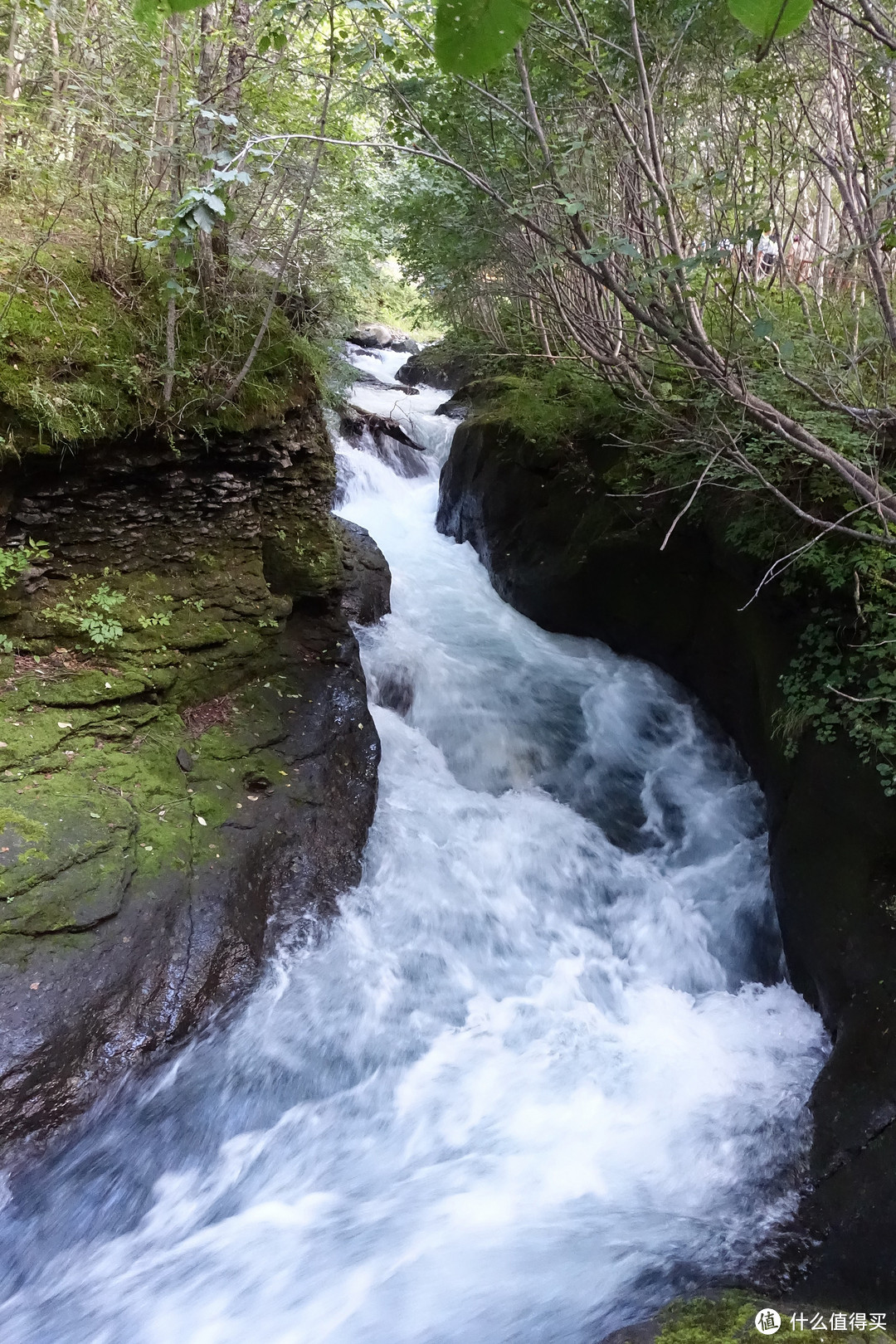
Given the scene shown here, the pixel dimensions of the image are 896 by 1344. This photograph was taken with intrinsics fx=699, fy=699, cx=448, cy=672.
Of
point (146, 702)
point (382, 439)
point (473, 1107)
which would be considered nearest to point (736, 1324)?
point (473, 1107)

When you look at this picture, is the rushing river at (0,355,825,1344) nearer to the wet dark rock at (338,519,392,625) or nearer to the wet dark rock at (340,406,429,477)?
the wet dark rock at (338,519,392,625)

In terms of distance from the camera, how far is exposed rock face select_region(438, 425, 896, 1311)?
312 cm

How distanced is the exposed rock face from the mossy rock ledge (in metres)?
2.83

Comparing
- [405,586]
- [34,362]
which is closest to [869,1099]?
[34,362]

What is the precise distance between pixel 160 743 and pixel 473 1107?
288cm

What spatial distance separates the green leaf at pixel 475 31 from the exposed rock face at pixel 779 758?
13.0 feet

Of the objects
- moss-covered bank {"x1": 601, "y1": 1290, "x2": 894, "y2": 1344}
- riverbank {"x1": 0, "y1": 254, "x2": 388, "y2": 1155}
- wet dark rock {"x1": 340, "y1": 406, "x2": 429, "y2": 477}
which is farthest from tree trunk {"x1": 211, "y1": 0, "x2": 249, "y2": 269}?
moss-covered bank {"x1": 601, "y1": 1290, "x2": 894, "y2": 1344}

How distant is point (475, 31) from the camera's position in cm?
79

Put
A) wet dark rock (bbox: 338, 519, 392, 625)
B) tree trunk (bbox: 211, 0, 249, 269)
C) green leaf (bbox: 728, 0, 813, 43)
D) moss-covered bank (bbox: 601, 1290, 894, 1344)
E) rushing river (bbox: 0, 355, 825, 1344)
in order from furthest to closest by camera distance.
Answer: wet dark rock (bbox: 338, 519, 392, 625) → tree trunk (bbox: 211, 0, 249, 269) → rushing river (bbox: 0, 355, 825, 1344) → moss-covered bank (bbox: 601, 1290, 894, 1344) → green leaf (bbox: 728, 0, 813, 43)

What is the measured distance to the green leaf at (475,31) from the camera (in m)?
0.77

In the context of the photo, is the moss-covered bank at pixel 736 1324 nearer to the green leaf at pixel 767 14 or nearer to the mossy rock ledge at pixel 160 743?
the mossy rock ledge at pixel 160 743

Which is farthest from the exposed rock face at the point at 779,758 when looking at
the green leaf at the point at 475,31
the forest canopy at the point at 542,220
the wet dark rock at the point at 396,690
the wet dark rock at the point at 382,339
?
the wet dark rock at the point at 382,339

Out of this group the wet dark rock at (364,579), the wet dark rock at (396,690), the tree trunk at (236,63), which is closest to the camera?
the tree trunk at (236,63)

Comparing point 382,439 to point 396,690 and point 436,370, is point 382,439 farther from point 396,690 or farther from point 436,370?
point 396,690
